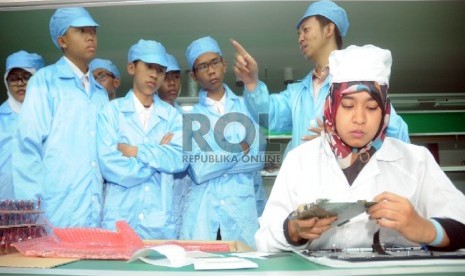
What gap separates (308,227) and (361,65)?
613mm

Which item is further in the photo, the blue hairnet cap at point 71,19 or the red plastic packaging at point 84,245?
the blue hairnet cap at point 71,19

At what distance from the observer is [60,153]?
2125mm

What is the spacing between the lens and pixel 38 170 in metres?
2.13

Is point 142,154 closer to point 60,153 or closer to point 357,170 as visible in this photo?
point 60,153

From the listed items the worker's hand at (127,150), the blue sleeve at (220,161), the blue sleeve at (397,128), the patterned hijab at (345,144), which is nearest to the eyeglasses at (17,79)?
the worker's hand at (127,150)

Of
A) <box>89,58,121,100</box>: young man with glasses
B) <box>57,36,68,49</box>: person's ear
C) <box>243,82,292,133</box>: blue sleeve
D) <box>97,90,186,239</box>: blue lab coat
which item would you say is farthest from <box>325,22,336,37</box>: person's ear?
<box>57,36,68,49</box>: person's ear

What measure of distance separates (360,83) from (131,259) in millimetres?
939

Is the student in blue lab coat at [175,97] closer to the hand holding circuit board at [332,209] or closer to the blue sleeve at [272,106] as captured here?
the blue sleeve at [272,106]

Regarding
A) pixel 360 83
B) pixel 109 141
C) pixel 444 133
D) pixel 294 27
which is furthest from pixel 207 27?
pixel 444 133

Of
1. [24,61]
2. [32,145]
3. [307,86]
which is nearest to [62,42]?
[24,61]

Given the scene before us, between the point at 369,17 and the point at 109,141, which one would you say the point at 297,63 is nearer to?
the point at 369,17

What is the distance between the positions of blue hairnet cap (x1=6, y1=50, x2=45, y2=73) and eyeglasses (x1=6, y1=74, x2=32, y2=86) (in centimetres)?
4

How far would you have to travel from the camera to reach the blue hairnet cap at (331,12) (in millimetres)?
2117

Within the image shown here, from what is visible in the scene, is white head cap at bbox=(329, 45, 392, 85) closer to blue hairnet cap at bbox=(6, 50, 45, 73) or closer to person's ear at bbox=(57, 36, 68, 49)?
person's ear at bbox=(57, 36, 68, 49)
